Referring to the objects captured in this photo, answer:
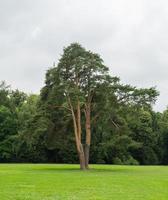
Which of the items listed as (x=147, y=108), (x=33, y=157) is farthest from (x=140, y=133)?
(x=147, y=108)

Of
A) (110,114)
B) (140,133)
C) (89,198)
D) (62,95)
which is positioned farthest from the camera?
(140,133)

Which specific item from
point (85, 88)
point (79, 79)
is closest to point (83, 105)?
point (85, 88)

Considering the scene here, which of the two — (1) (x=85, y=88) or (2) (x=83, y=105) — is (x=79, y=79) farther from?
→ (2) (x=83, y=105)

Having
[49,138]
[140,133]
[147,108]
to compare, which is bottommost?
[49,138]

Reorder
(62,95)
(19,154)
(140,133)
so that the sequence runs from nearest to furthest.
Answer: (62,95), (19,154), (140,133)

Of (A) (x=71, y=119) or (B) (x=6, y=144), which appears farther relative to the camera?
(B) (x=6, y=144)

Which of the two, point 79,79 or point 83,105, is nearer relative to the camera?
point 79,79

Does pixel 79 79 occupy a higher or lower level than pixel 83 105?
higher

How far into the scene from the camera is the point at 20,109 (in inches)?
3187

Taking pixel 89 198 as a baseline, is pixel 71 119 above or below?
above

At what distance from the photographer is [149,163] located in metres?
80.2

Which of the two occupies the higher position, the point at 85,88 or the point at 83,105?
the point at 85,88

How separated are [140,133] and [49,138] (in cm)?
3777

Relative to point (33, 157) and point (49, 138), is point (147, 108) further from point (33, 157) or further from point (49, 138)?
point (33, 157)
